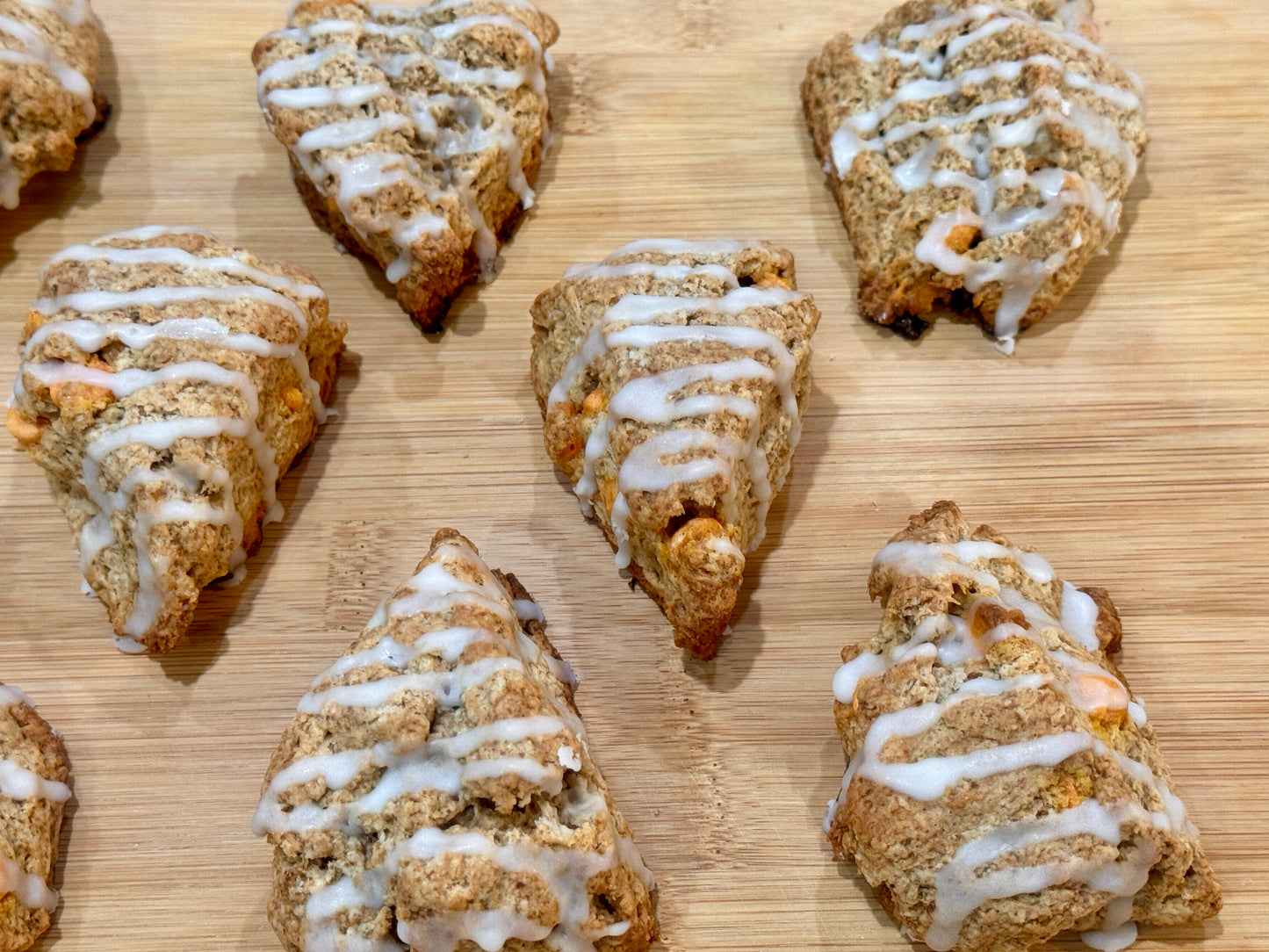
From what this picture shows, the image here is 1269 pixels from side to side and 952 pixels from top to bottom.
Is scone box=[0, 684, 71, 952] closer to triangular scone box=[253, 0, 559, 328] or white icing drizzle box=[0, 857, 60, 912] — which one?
white icing drizzle box=[0, 857, 60, 912]

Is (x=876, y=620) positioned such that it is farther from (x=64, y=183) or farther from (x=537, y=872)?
(x=64, y=183)

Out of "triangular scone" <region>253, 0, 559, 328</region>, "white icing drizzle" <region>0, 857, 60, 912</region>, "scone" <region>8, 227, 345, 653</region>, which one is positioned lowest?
"white icing drizzle" <region>0, 857, 60, 912</region>

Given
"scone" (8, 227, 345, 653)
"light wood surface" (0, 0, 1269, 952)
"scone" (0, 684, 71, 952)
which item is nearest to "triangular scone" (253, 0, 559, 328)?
"light wood surface" (0, 0, 1269, 952)

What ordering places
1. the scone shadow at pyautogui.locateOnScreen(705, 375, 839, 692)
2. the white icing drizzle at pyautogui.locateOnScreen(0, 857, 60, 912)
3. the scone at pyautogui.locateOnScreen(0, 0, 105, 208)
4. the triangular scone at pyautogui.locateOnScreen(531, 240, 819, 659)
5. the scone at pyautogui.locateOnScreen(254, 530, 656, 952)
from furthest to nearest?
the scone at pyautogui.locateOnScreen(0, 0, 105, 208), the scone shadow at pyautogui.locateOnScreen(705, 375, 839, 692), the triangular scone at pyautogui.locateOnScreen(531, 240, 819, 659), the white icing drizzle at pyautogui.locateOnScreen(0, 857, 60, 912), the scone at pyautogui.locateOnScreen(254, 530, 656, 952)

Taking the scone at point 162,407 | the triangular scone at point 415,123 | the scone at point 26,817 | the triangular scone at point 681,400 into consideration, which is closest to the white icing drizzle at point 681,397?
the triangular scone at point 681,400

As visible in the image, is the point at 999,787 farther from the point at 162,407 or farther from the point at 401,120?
the point at 401,120

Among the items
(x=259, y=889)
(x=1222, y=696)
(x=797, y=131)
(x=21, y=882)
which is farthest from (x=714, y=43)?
(x=21, y=882)

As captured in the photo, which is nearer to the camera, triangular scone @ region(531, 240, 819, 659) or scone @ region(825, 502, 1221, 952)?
scone @ region(825, 502, 1221, 952)
